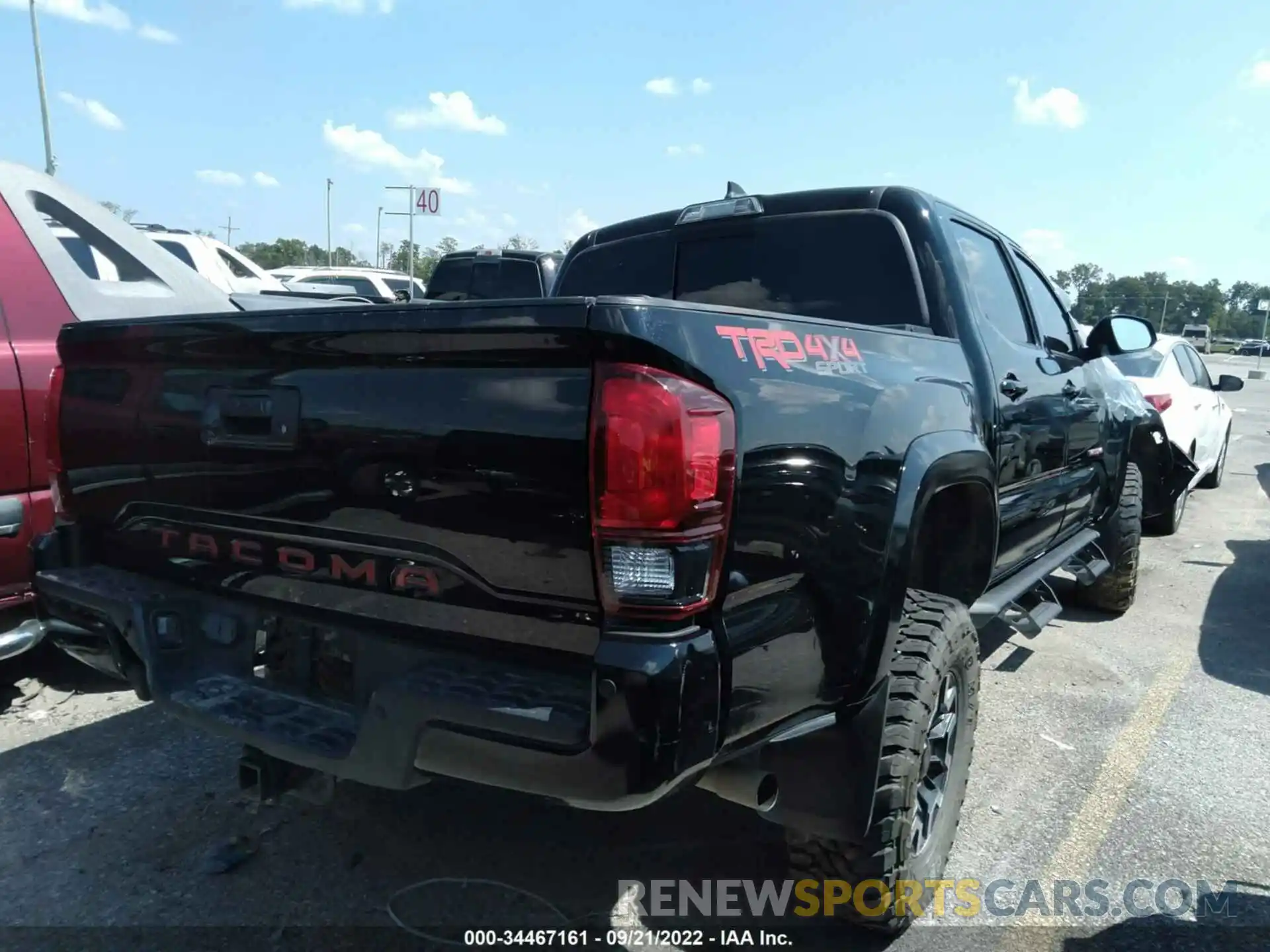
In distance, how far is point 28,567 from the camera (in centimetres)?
355

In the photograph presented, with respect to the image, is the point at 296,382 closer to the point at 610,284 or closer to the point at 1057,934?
the point at 610,284

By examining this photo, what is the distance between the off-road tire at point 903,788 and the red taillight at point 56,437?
7.55 feet

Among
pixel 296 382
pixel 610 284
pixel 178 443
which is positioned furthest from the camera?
pixel 610 284

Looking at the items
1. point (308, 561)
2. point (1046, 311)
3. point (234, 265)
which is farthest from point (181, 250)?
point (308, 561)

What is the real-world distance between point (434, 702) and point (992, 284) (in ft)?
9.30

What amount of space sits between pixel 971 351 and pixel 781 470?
1.46 m

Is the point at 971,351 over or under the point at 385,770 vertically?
over

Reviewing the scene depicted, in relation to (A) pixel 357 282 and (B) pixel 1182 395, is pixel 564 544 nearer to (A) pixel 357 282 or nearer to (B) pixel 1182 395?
(B) pixel 1182 395

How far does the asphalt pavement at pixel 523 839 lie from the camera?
8.63ft

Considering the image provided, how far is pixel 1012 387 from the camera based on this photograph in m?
3.31

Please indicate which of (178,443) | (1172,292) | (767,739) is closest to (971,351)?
(767,739)

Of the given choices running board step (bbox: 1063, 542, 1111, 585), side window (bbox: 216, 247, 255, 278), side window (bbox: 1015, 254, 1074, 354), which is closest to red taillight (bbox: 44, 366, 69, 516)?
side window (bbox: 1015, 254, 1074, 354)

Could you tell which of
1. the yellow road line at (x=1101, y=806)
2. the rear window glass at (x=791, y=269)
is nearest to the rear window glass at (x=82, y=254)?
the rear window glass at (x=791, y=269)

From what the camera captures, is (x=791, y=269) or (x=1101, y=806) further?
(x=791, y=269)
